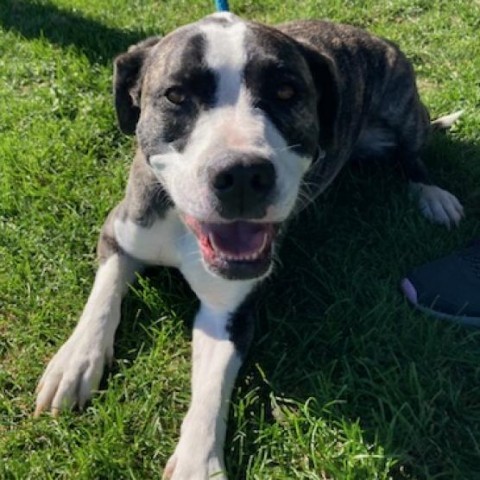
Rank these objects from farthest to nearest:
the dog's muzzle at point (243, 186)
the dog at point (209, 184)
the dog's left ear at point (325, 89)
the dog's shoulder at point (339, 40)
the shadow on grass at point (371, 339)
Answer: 1. the dog's shoulder at point (339, 40)
2. the dog's left ear at point (325, 89)
3. the shadow on grass at point (371, 339)
4. the dog at point (209, 184)
5. the dog's muzzle at point (243, 186)

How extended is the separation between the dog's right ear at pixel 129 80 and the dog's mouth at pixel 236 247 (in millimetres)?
628

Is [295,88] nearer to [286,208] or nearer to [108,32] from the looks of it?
[286,208]

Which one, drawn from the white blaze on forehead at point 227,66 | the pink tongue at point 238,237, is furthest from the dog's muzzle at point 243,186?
the white blaze on forehead at point 227,66

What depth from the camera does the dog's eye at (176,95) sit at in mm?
2773

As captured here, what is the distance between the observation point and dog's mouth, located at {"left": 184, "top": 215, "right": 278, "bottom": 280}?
9.06ft

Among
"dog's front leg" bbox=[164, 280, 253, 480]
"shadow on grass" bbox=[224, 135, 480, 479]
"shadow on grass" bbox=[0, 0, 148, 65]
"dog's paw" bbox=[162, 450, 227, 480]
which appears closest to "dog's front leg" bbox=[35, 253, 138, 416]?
"dog's front leg" bbox=[164, 280, 253, 480]

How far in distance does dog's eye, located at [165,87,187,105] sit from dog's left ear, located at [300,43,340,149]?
57 centimetres

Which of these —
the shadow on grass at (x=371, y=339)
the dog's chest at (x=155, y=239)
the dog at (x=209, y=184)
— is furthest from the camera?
the dog's chest at (x=155, y=239)

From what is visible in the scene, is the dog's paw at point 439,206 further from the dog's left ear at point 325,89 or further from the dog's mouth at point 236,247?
the dog's mouth at point 236,247

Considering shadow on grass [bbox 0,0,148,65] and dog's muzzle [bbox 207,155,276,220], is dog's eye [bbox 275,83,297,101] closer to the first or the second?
dog's muzzle [bbox 207,155,276,220]

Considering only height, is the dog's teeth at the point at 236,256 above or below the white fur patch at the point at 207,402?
above

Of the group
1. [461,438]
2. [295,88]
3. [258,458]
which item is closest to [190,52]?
[295,88]

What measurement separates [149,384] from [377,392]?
88 centimetres

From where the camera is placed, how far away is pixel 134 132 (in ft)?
10.7
